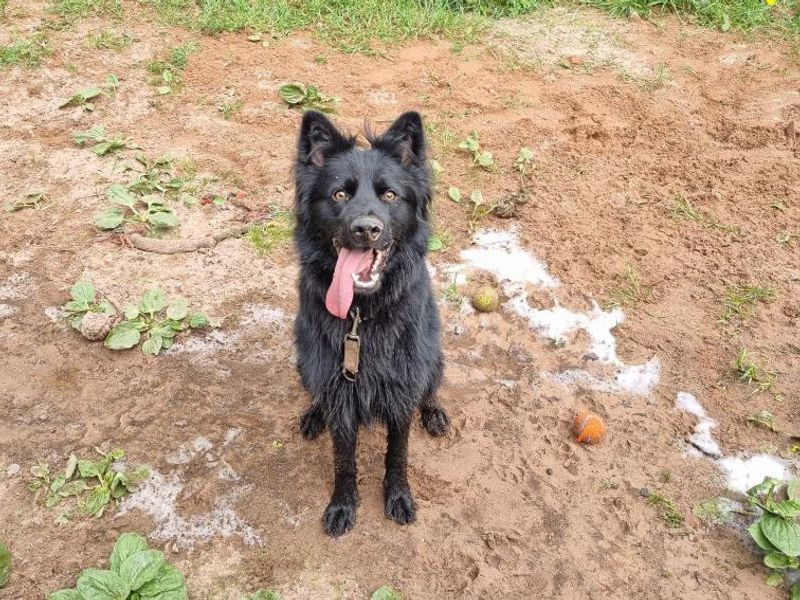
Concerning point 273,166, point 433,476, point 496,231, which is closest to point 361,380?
point 433,476

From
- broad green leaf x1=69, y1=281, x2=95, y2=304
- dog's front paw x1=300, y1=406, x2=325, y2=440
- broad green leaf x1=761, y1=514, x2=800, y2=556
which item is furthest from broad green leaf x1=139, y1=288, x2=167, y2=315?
broad green leaf x1=761, y1=514, x2=800, y2=556

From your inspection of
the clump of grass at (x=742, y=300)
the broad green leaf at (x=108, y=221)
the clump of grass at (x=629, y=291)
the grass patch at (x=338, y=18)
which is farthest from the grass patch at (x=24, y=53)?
the clump of grass at (x=742, y=300)

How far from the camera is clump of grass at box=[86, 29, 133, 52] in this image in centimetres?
646

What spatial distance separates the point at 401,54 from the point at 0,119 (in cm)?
391

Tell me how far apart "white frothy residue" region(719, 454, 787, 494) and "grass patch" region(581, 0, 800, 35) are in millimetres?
5623

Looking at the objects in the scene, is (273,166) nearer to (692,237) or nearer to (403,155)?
(403,155)

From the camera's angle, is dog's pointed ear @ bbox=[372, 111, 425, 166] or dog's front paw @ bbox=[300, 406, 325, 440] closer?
dog's pointed ear @ bbox=[372, 111, 425, 166]

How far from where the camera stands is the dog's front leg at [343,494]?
2868 mm

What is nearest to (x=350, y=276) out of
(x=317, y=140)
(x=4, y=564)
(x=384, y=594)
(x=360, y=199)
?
(x=360, y=199)

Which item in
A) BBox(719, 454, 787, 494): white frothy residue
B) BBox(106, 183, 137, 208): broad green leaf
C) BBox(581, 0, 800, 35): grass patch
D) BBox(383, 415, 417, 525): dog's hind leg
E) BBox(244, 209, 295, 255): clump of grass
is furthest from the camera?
BBox(581, 0, 800, 35): grass patch

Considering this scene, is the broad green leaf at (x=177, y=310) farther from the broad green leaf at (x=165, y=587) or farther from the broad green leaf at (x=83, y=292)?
the broad green leaf at (x=165, y=587)

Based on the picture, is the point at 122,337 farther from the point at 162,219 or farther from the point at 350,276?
the point at 350,276

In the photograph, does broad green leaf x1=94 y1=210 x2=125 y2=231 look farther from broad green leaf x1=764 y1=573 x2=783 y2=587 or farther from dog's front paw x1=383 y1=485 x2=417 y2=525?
broad green leaf x1=764 y1=573 x2=783 y2=587

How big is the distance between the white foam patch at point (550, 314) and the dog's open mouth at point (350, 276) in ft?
5.59
